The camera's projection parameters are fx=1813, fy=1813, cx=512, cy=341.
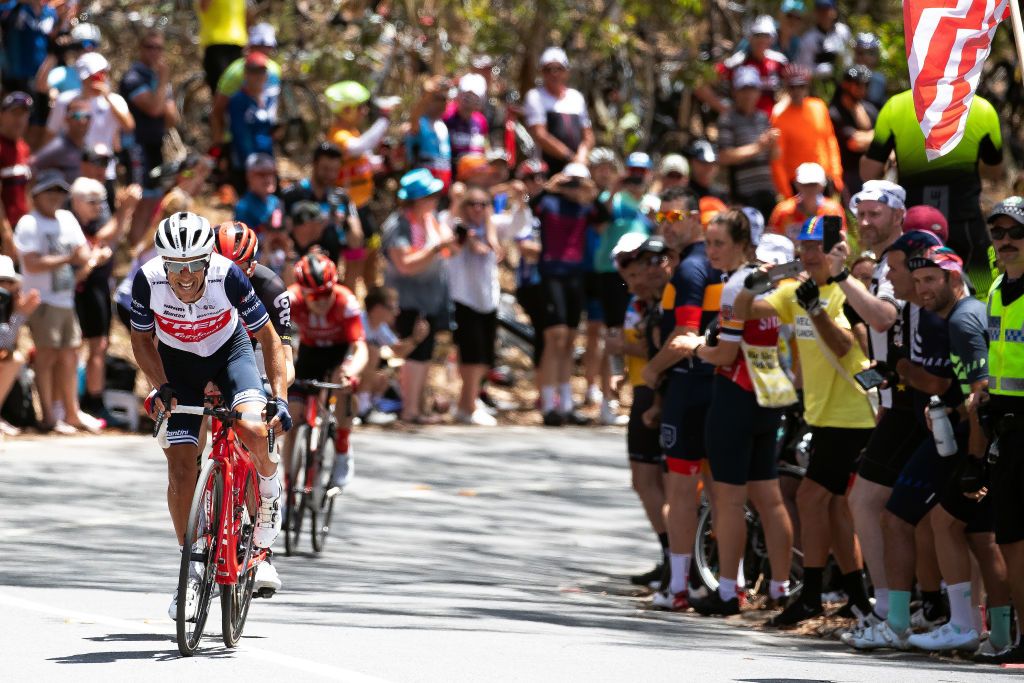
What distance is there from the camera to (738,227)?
10562 mm

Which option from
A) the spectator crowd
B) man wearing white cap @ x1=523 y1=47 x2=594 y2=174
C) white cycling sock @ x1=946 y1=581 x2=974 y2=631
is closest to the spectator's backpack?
the spectator crowd

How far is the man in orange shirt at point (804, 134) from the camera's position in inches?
683

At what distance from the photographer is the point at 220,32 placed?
1870 centimetres

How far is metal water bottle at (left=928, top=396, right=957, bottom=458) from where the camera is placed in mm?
9328

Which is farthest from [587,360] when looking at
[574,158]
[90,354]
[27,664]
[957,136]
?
[27,664]

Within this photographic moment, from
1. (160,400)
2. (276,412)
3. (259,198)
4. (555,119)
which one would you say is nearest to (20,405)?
(259,198)

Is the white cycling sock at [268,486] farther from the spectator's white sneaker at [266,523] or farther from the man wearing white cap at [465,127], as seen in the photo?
the man wearing white cap at [465,127]

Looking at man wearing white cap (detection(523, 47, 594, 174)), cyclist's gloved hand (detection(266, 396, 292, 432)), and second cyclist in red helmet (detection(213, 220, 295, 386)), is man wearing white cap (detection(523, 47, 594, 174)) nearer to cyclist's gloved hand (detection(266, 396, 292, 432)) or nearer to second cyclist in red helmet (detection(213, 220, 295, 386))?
second cyclist in red helmet (detection(213, 220, 295, 386))

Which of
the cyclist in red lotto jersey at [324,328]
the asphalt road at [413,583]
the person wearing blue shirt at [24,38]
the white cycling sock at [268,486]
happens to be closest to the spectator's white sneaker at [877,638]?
the asphalt road at [413,583]

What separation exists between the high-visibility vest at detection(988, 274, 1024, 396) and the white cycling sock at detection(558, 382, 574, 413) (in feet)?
28.8

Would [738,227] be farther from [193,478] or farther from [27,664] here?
[27,664]

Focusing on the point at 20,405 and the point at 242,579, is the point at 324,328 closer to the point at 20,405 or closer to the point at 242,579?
the point at 242,579

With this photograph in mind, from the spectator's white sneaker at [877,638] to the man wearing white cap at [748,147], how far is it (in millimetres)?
8394

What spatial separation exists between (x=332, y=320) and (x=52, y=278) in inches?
165
